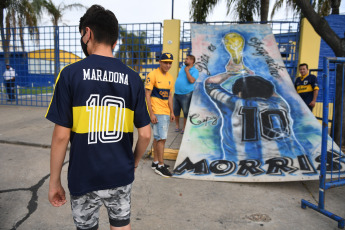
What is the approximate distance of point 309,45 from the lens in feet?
25.6

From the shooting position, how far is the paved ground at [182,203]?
8.82ft

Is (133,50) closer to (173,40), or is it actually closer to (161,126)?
(173,40)

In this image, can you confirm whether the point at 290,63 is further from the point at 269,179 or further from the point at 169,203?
the point at 169,203

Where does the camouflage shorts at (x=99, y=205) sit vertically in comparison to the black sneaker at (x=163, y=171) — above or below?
above

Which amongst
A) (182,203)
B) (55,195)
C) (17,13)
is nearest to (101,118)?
(55,195)

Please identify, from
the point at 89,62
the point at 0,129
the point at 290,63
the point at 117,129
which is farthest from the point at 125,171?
the point at 290,63

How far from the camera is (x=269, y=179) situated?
376 cm

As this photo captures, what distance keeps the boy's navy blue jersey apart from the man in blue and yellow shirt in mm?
5715

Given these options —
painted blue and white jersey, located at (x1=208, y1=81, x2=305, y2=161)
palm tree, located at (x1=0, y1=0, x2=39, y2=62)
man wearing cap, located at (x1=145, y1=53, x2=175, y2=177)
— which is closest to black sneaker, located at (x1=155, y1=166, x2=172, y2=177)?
man wearing cap, located at (x1=145, y1=53, x2=175, y2=177)

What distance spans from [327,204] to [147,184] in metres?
2.45

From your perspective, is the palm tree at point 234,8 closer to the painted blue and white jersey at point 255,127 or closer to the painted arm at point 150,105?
the painted blue and white jersey at point 255,127

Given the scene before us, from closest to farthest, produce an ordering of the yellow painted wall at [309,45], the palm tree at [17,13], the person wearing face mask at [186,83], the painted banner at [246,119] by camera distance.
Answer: the painted banner at [246,119]
the person wearing face mask at [186,83]
the yellow painted wall at [309,45]
the palm tree at [17,13]

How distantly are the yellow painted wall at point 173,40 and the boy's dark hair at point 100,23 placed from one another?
6.74 metres

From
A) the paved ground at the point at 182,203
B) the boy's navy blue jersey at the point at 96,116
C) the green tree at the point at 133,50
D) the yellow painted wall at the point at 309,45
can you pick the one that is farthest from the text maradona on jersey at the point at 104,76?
the yellow painted wall at the point at 309,45
